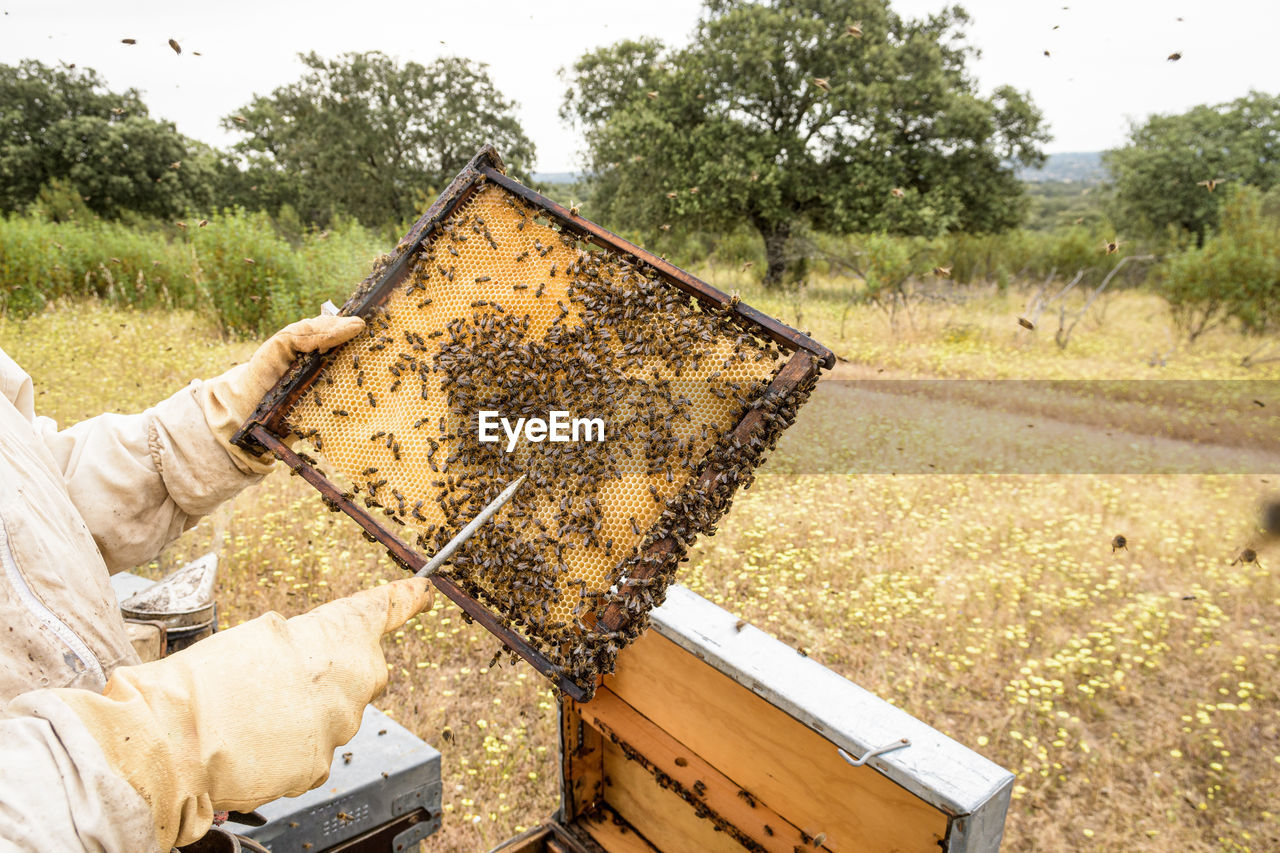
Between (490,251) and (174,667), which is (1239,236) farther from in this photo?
(174,667)

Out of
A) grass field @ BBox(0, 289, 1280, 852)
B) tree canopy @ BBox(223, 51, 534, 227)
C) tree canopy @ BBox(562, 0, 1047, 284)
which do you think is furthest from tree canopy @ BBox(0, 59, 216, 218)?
grass field @ BBox(0, 289, 1280, 852)

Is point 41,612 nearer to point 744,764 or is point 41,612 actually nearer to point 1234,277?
point 744,764

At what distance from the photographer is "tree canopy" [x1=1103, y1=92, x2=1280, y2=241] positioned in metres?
29.1

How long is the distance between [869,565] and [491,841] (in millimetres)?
4023

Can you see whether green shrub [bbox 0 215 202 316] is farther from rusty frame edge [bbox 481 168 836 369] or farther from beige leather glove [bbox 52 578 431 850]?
beige leather glove [bbox 52 578 431 850]

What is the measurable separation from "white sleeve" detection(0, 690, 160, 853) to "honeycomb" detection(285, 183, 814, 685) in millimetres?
849

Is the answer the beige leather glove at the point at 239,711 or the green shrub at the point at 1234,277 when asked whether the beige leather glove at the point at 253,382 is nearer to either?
the beige leather glove at the point at 239,711

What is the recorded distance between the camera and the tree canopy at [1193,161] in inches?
1147

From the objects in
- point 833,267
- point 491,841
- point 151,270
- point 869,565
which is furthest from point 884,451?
point 833,267

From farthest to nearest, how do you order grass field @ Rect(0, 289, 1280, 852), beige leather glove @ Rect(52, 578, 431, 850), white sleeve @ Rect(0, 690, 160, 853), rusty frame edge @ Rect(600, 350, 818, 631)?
grass field @ Rect(0, 289, 1280, 852), rusty frame edge @ Rect(600, 350, 818, 631), beige leather glove @ Rect(52, 578, 431, 850), white sleeve @ Rect(0, 690, 160, 853)

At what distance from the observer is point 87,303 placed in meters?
13.2

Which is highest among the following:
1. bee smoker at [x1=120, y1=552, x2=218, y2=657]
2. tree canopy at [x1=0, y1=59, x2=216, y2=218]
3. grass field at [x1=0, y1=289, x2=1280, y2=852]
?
tree canopy at [x1=0, y1=59, x2=216, y2=218]

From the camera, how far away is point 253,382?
2.49 metres

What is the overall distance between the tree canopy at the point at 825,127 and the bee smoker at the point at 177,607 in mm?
18385
